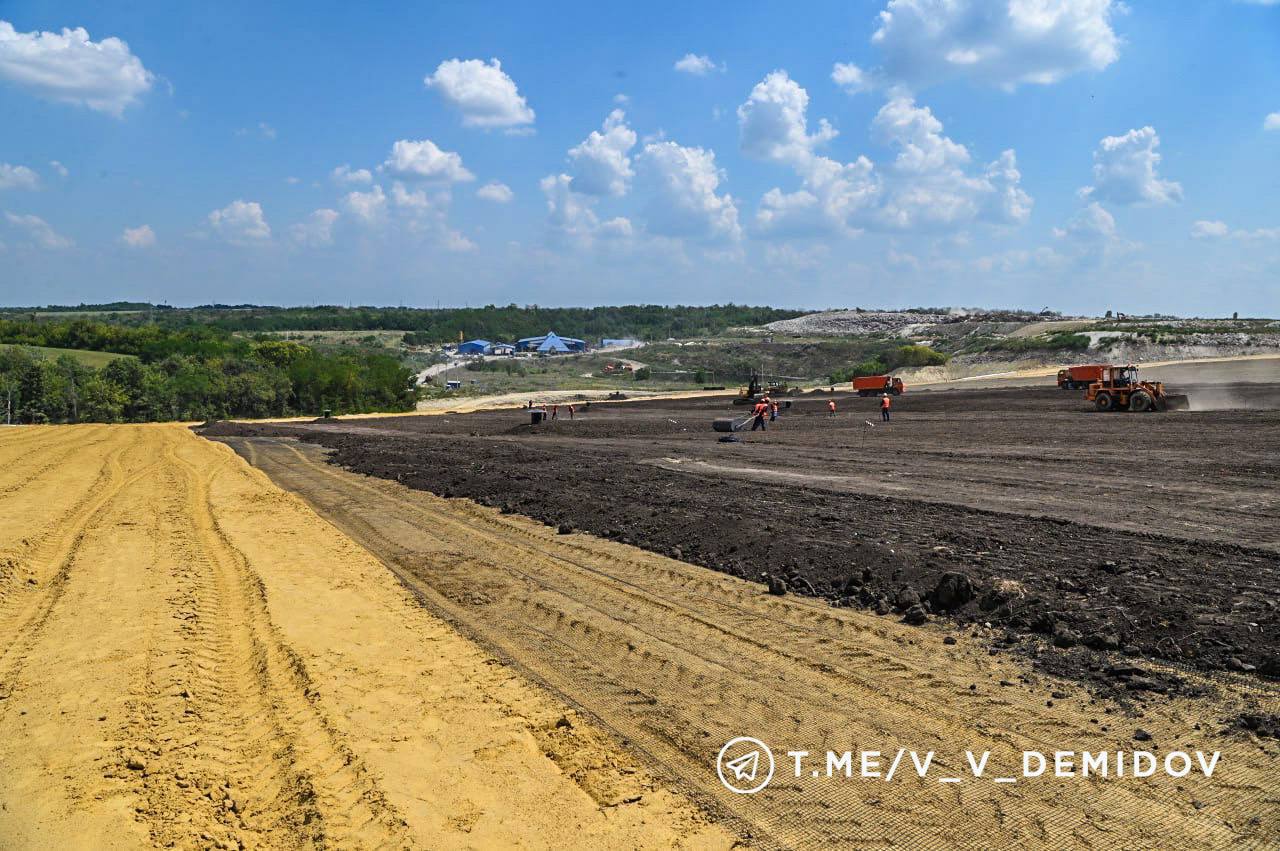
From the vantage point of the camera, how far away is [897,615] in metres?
9.53

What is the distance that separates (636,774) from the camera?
19.2 ft

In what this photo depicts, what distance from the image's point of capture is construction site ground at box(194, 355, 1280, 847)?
557 centimetres

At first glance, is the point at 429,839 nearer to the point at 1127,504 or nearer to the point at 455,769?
the point at 455,769

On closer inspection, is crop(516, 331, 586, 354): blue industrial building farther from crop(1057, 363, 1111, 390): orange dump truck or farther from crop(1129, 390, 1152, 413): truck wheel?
crop(1129, 390, 1152, 413): truck wheel

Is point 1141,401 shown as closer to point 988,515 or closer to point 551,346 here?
point 988,515

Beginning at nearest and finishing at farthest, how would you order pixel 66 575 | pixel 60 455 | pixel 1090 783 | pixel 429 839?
pixel 429 839, pixel 1090 783, pixel 66 575, pixel 60 455

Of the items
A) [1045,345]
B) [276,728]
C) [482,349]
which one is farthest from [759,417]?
[482,349]

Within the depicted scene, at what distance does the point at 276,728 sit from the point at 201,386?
76.3 metres

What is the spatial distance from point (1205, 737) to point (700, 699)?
372 cm

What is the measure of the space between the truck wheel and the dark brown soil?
9.35 feet

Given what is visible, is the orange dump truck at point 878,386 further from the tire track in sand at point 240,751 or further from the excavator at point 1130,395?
the tire track in sand at point 240,751

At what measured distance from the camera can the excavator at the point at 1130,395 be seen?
36250 millimetres

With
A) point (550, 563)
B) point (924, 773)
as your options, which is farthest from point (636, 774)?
point (550, 563)

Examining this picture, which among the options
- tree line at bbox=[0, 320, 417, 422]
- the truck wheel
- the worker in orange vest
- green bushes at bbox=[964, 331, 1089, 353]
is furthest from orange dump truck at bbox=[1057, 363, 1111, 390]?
tree line at bbox=[0, 320, 417, 422]
